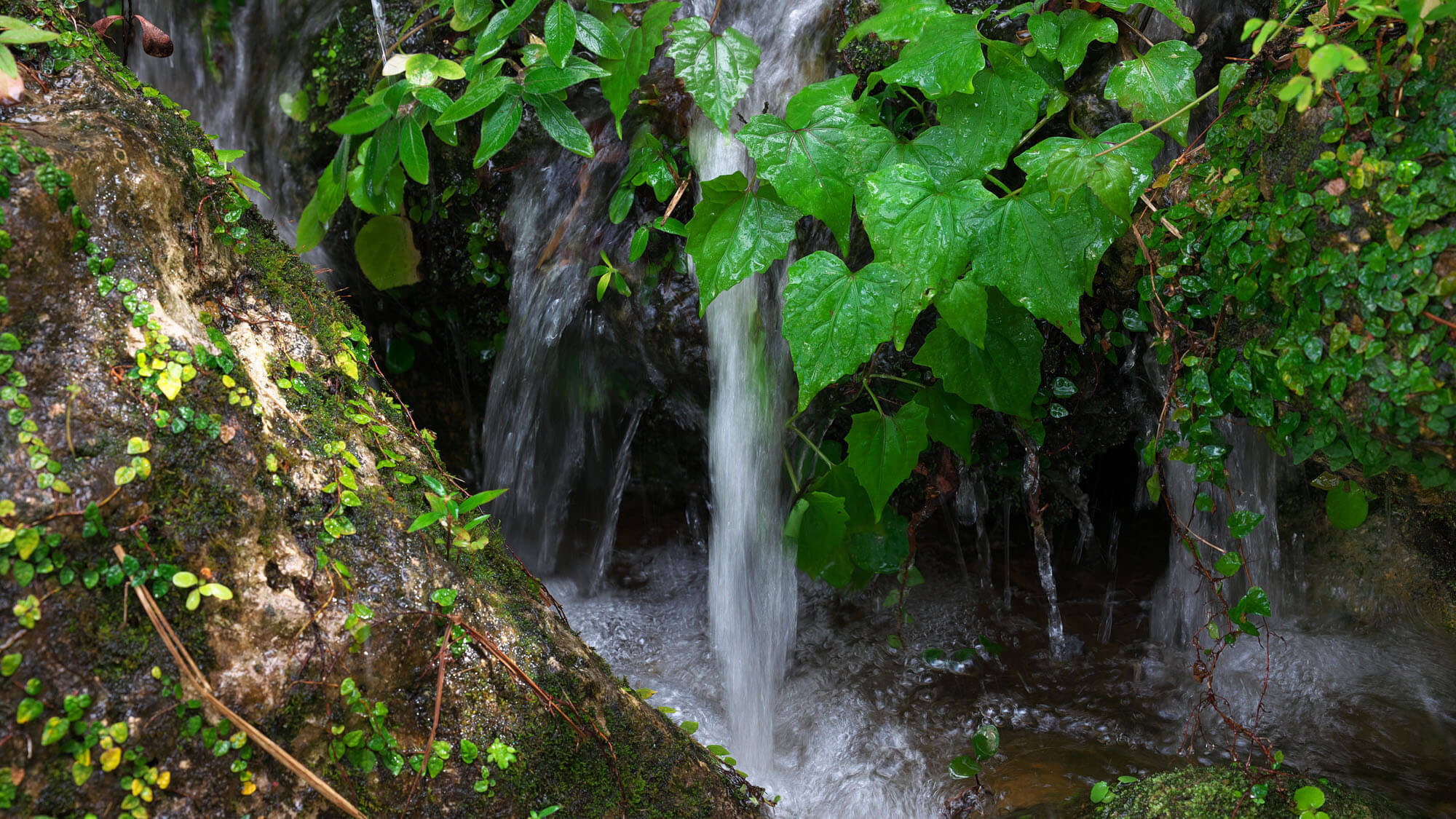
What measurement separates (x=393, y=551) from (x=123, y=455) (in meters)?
0.44

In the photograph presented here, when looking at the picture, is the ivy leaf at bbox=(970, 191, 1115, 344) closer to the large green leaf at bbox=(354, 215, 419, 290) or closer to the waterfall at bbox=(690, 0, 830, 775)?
→ the waterfall at bbox=(690, 0, 830, 775)

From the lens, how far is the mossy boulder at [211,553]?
1.19 metres

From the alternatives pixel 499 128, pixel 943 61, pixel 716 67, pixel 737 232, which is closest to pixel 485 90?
pixel 499 128

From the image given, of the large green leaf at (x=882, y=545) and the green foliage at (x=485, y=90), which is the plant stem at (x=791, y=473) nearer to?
the large green leaf at (x=882, y=545)

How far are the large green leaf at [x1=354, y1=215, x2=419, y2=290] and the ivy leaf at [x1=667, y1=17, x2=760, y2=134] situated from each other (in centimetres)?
128

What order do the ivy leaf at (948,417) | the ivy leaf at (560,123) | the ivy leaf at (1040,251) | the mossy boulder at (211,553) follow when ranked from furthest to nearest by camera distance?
the ivy leaf at (560,123) < the ivy leaf at (948,417) < the ivy leaf at (1040,251) < the mossy boulder at (211,553)

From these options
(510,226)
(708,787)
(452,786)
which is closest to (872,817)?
(708,787)

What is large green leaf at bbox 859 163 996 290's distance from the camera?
1.80m

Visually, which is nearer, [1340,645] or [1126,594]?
[1340,645]

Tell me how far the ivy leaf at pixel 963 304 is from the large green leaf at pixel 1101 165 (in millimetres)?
249

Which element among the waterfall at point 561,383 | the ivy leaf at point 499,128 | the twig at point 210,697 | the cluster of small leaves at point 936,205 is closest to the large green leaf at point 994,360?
the cluster of small leaves at point 936,205

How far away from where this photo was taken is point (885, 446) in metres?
2.20

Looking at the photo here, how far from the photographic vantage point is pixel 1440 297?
4.48 feet

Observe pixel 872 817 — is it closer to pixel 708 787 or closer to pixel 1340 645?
pixel 708 787
